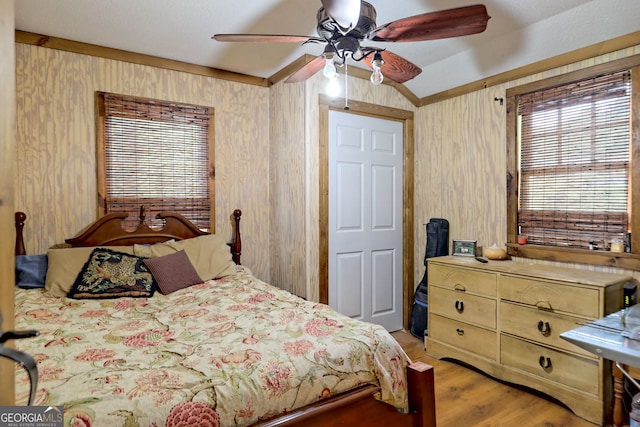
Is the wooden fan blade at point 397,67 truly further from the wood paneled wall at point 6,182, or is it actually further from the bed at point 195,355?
the wood paneled wall at point 6,182

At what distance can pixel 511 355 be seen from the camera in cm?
259

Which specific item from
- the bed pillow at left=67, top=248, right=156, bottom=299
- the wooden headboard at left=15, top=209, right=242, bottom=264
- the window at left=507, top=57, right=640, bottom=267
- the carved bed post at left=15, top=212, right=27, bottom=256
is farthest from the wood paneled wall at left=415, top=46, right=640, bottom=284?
the carved bed post at left=15, top=212, right=27, bottom=256

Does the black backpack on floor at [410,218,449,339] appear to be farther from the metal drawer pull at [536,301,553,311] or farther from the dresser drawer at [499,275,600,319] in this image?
the metal drawer pull at [536,301,553,311]

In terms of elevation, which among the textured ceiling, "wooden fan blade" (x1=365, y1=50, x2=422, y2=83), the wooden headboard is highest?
the textured ceiling

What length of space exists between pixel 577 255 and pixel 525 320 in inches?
24.6

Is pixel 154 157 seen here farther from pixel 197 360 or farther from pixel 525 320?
pixel 525 320

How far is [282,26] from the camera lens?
98.7 inches

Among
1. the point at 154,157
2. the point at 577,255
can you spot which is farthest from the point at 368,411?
the point at 154,157

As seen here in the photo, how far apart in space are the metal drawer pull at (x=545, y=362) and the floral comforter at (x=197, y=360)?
136 cm

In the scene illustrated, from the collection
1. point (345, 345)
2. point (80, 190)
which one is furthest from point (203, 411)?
point (80, 190)

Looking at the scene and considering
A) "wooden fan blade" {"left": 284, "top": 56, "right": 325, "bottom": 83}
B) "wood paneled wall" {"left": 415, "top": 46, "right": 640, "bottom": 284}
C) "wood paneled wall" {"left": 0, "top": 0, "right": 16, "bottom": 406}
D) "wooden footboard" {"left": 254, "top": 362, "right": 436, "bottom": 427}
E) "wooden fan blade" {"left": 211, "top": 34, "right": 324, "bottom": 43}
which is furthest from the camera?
"wood paneled wall" {"left": 415, "top": 46, "right": 640, "bottom": 284}

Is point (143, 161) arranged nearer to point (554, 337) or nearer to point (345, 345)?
point (345, 345)

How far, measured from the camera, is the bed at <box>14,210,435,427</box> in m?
1.12

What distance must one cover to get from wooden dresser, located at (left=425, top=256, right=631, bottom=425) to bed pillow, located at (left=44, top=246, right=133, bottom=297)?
8.61 feet
